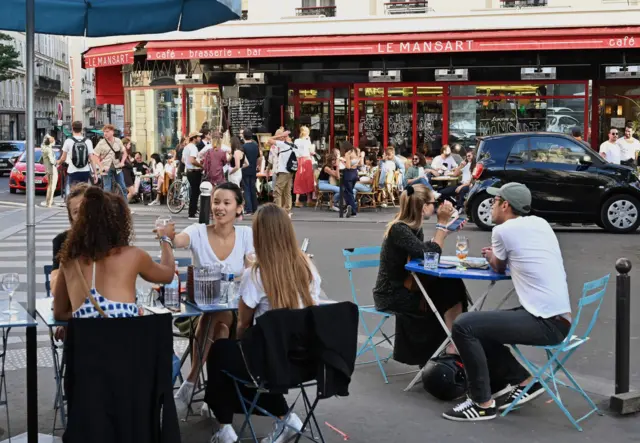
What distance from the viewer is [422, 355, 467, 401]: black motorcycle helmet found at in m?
6.40

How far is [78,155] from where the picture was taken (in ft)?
58.3

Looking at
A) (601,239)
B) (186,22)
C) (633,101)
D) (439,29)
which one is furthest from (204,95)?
(186,22)

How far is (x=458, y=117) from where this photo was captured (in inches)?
921

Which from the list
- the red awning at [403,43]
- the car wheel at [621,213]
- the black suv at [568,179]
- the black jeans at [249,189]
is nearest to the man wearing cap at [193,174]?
the black jeans at [249,189]

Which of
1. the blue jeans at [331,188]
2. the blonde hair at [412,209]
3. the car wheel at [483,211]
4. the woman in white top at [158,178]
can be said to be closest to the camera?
the blonde hair at [412,209]

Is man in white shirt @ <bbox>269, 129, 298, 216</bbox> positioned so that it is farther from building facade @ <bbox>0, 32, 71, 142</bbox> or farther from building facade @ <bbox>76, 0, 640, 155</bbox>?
building facade @ <bbox>0, 32, 71, 142</bbox>

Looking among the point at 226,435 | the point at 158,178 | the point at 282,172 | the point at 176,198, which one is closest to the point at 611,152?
the point at 282,172

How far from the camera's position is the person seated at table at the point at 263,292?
526 cm

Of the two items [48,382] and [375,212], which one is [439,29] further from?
[48,382]

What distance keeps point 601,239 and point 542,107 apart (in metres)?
8.28

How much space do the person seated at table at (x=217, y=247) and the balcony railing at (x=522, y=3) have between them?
1786 centimetres

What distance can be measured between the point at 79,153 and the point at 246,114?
24.4 ft

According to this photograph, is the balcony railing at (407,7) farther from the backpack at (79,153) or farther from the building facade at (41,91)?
the building facade at (41,91)

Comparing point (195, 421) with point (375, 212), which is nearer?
point (195, 421)
